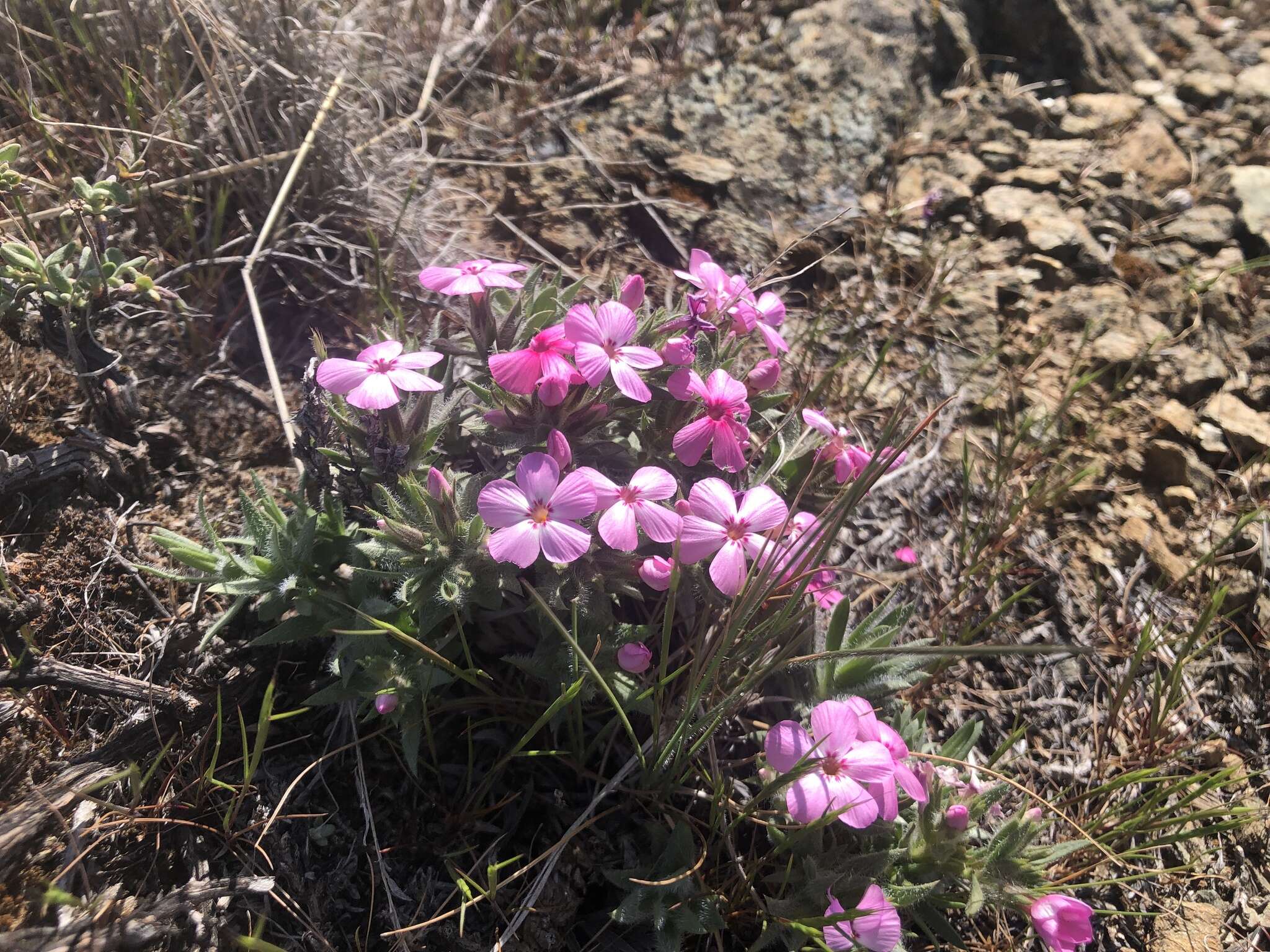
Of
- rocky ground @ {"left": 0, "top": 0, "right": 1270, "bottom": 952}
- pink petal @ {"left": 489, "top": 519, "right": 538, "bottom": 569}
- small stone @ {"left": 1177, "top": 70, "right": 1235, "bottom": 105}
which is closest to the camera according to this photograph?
pink petal @ {"left": 489, "top": 519, "right": 538, "bottom": 569}

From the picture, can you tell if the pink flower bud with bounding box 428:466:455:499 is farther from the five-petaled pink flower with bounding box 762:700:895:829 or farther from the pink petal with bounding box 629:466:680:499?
the five-petaled pink flower with bounding box 762:700:895:829

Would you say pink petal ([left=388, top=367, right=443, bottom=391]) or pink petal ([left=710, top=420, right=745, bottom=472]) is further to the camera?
pink petal ([left=710, top=420, right=745, bottom=472])

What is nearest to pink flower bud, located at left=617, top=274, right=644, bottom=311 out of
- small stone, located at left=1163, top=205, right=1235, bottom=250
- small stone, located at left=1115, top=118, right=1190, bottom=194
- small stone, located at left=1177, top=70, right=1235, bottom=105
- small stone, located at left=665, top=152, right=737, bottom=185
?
small stone, located at left=665, top=152, right=737, bottom=185

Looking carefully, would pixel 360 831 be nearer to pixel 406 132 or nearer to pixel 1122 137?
pixel 406 132

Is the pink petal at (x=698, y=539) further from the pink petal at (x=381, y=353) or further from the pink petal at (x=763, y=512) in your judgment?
the pink petal at (x=381, y=353)

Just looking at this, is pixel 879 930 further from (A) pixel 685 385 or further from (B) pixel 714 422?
(A) pixel 685 385

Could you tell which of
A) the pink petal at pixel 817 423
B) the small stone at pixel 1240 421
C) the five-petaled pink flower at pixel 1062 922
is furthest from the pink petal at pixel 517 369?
the small stone at pixel 1240 421
